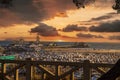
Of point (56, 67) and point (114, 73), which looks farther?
point (56, 67)

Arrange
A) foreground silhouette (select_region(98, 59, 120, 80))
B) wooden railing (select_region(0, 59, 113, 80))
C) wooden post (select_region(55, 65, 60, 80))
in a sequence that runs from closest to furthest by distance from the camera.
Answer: foreground silhouette (select_region(98, 59, 120, 80)), wooden railing (select_region(0, 59, 113, 80)), wooden post (select_region(55, 65, 60, 80))

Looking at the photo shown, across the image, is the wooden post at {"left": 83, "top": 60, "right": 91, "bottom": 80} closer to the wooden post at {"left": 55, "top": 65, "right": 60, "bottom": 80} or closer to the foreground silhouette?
the wooden post at {"left": 55, "top": 65, "right": 60, "bottom": 80}

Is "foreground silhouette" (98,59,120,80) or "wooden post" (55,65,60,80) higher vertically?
"foreground silhouette" (98,59,120,80)

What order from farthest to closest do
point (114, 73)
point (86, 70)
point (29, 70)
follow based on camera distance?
1. point (29, 70)
2. point (86, 70)
3. point (114, 73)

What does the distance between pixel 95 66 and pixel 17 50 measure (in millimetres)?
130914

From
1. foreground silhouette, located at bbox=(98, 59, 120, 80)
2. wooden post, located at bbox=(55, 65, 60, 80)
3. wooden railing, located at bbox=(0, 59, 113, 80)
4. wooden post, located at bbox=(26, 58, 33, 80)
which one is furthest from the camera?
wooden post, located at bbox=(26, 58, 33, 80)

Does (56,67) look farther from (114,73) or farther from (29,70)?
(114,73)

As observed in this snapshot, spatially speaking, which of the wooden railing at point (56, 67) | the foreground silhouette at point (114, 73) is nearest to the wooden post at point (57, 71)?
the wooden railing at point (56, 67)

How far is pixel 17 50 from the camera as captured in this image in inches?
5640

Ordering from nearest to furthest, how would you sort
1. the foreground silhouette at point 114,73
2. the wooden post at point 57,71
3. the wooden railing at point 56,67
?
the foreground silhouette at point 114,73
the wooden railing at point 56,67
the wooden post at point 57,71

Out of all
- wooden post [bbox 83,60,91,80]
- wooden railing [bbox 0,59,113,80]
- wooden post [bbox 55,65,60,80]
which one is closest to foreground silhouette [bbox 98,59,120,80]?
wooden railing [bbox 0,59,113,80]

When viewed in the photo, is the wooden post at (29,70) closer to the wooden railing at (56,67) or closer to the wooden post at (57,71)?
the wooden railing at (56,67)

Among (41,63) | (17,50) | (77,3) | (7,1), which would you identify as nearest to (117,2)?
(77,3)

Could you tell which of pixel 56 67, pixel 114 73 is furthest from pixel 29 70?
pixel 114 73
